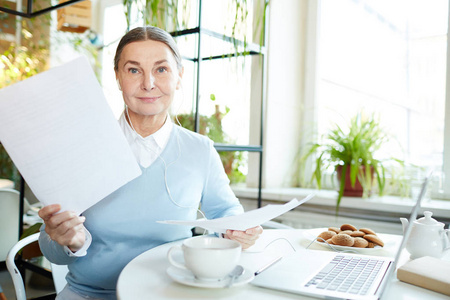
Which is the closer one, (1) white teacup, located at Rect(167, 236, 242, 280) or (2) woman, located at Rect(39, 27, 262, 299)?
(1) white teacup, located at Rect(167, 236, 242, 280)

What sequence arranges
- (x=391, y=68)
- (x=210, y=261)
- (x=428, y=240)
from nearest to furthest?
1. (x=210, y=261)
2. (x=428, y=240)
3. (x=391, y=68)

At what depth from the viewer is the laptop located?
2.30 feet

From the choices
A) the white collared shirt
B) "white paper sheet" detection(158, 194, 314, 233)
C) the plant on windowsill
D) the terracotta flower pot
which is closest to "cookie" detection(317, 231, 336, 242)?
"white paper sheet" detection(158, 194, 314, 233)

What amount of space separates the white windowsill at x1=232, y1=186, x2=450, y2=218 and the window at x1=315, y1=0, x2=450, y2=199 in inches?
10.6

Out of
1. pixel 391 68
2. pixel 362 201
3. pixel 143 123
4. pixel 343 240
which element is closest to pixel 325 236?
pixel 343 240

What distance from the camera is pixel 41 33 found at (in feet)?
13.0

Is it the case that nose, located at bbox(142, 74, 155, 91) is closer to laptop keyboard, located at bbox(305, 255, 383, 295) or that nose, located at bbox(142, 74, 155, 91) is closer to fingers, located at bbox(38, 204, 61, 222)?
fingers, located at bbox(38, 204, 61, 222)

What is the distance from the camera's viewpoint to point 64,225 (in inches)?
34.0

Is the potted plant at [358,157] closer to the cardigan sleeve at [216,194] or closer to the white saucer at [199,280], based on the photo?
the cardigan sleeve at [216,194]

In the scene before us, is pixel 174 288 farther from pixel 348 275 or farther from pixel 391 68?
pixel 391 68

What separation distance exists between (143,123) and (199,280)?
61 cm

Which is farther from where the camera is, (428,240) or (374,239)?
(374,239)

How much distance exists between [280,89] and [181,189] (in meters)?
1.63

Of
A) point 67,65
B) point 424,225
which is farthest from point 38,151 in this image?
point 424,225
